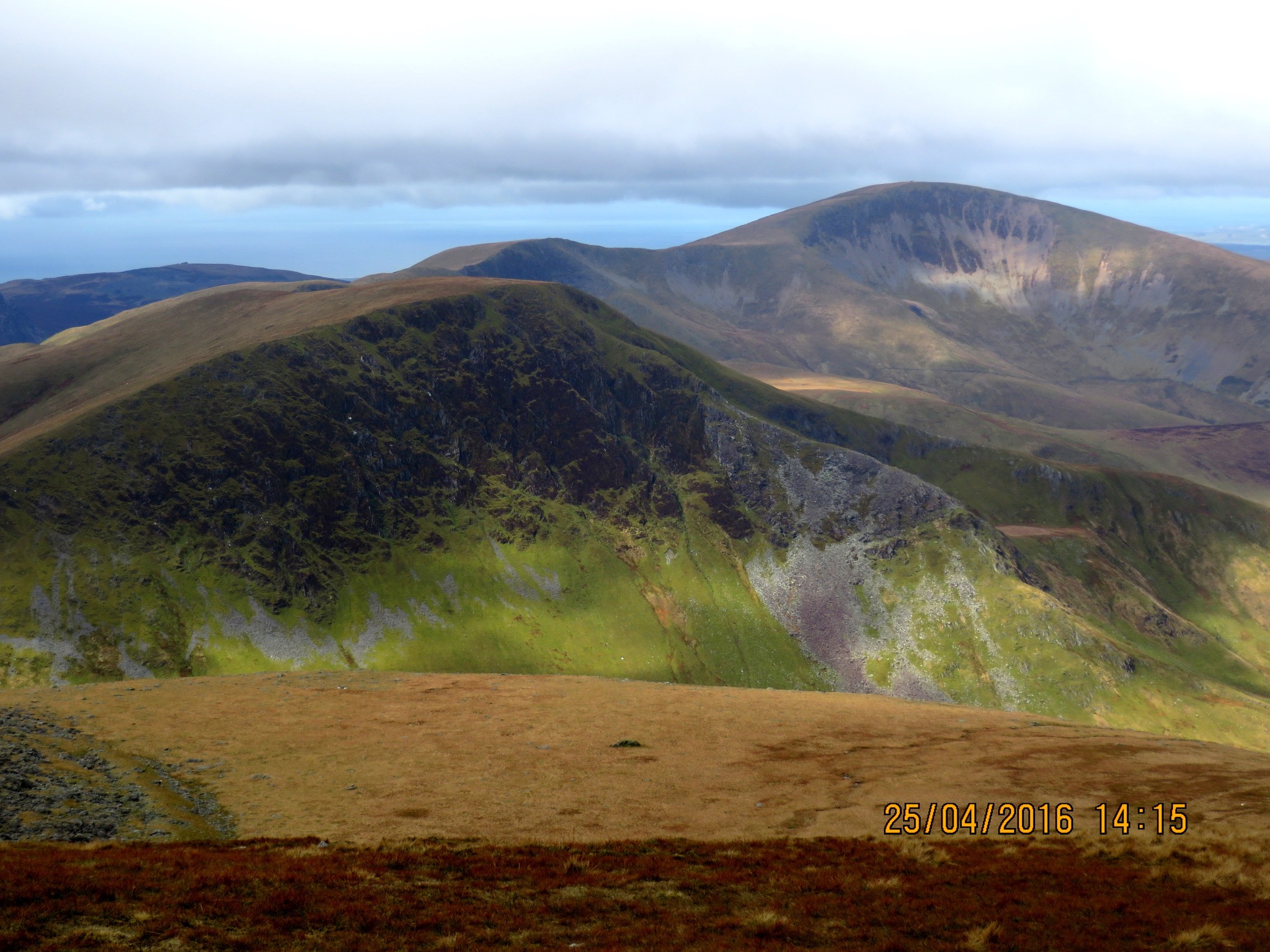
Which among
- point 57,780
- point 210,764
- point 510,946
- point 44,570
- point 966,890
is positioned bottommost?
point 44,570

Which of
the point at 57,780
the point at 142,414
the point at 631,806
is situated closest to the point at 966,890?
the point at 631,806

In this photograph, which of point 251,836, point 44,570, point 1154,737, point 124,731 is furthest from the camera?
point 44,570

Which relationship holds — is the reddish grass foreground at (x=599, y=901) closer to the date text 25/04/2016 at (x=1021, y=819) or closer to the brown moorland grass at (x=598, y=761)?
the date text 25/04/2016 at (x=1021, y=819)

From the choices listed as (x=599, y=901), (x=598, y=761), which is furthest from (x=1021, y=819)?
(x=598, y=761)

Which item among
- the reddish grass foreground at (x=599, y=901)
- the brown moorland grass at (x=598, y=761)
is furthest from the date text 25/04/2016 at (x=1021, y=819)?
the reddish grass foreground at (x=599, y=901)

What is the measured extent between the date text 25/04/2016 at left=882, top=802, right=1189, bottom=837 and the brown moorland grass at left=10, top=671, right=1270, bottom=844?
0.82 m

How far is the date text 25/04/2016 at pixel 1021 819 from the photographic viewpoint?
40.9m

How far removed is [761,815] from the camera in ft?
152

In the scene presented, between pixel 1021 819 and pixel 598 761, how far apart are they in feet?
96.9

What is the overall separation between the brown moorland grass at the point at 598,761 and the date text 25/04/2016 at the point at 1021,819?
82 centimetres

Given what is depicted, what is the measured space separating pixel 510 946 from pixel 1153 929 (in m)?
22.1

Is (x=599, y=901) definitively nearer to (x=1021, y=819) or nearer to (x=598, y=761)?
(x=1021, y=819)

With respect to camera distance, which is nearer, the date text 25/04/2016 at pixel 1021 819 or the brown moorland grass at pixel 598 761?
the date text 25/04/2016 at pixel 1021 819

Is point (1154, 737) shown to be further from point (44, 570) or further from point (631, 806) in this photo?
point (44, 570)
